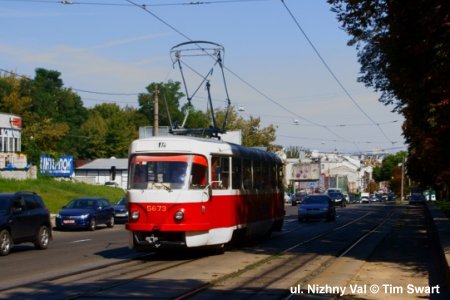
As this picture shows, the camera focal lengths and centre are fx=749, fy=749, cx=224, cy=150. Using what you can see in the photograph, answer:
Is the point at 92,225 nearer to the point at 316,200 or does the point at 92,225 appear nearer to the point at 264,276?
the point at 316,200

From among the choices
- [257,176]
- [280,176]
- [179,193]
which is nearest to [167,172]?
[179,193]

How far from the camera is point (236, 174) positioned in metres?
20.9

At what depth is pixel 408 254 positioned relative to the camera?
21.0 metres

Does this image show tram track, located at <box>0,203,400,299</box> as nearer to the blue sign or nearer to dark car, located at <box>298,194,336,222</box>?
dark car, located at <box>298,194,336,222</box>

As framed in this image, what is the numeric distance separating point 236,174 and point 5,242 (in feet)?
21.4

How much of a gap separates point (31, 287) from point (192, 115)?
103220mm

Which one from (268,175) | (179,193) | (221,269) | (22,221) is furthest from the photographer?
Answer: (268,175)

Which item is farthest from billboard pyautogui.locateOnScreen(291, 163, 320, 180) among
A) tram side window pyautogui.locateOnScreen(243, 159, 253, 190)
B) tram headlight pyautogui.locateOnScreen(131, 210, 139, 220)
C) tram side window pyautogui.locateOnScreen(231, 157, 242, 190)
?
tram headlight pyautogui.locateOnScreen(131, 210, 139, 220)

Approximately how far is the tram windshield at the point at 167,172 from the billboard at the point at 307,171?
83.2 metres

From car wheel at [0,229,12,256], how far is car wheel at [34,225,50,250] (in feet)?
5.69

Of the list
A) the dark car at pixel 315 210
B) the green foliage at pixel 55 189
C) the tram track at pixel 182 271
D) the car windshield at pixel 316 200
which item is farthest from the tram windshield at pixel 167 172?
the green foliage at pixel 55 189

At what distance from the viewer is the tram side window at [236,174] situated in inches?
808

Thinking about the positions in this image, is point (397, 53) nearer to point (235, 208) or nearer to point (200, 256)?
point (235, 208)

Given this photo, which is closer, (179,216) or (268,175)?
(179,216)
